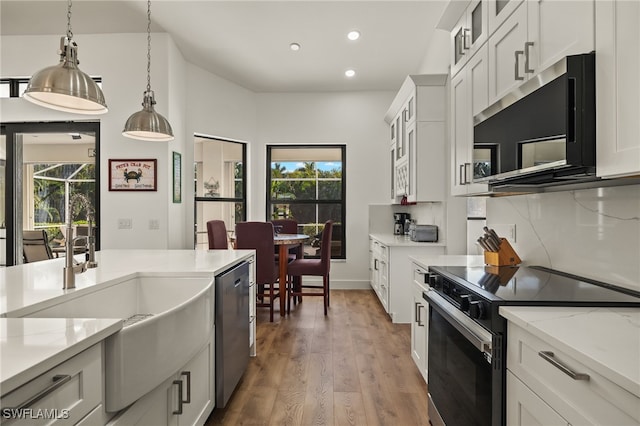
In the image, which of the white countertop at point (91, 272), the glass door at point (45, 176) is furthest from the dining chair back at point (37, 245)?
the white countertop at point (91, 272)

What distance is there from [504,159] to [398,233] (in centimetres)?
351

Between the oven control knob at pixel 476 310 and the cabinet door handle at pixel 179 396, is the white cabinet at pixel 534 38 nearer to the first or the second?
the oven control knob at pixel 476 310

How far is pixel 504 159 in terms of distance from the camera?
1.80 m

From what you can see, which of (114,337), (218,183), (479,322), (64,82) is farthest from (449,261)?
(218,183)

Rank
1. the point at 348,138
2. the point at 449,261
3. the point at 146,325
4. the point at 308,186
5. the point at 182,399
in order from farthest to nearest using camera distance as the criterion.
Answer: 1. the point at 308,186
2. the point at 348,138
3. the point at 449,261
4. the point at 182,399
5. the point at 146,325

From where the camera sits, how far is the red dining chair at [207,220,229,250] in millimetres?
4281

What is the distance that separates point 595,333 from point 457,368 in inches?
27.9

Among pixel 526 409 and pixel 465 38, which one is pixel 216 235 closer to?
pixel 465 38

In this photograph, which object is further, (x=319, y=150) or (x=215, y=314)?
(x=319, y=150)

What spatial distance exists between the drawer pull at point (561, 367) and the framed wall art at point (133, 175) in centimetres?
395

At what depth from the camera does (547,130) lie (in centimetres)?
143

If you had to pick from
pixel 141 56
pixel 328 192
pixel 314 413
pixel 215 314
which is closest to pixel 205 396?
pixel 215 314

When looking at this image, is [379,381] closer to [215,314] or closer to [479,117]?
[215,314]

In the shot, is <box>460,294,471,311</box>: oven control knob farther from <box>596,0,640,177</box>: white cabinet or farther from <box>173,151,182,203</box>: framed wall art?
<box>173,151,182,203</box>: framed wall art
